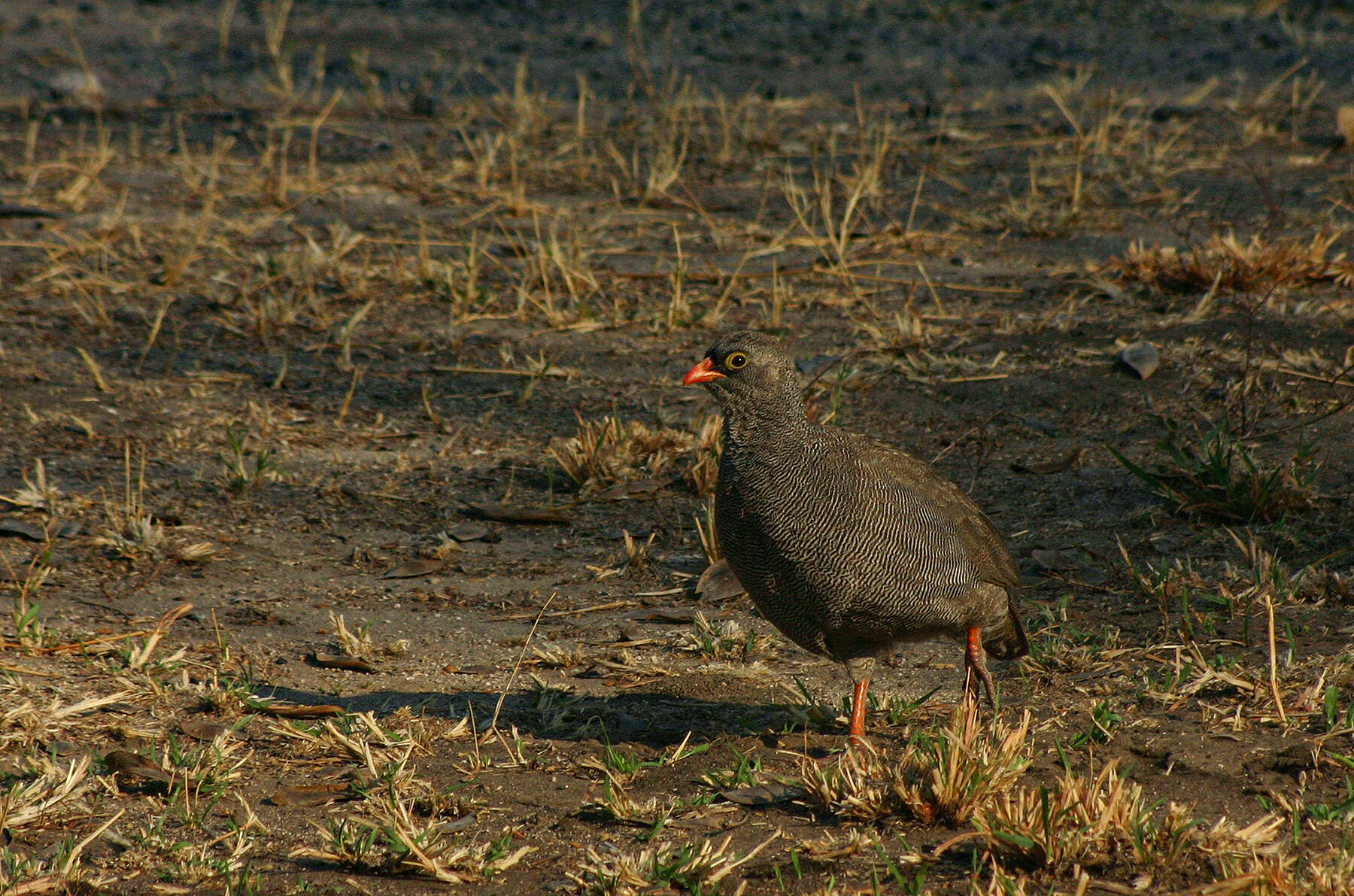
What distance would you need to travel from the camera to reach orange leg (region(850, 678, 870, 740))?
13.5 ft

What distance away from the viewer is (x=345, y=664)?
465 cm

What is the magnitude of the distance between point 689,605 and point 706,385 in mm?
1113

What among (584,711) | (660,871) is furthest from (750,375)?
(660,871)

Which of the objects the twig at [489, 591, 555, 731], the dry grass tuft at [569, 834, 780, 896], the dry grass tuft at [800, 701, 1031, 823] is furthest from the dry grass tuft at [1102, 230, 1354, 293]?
the dry grass tuft at [569, 834, 780, 896]

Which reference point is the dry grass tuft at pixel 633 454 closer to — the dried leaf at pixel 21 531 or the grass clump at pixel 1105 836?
the dried leaf at pixel 21 531

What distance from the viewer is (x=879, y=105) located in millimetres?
11562

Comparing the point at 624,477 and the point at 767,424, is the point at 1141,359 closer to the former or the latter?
the point at 624,477

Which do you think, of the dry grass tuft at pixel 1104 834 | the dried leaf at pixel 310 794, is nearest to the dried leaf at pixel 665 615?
the dried leaf at pixel 310 794

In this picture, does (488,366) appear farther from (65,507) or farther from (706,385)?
(706,385)

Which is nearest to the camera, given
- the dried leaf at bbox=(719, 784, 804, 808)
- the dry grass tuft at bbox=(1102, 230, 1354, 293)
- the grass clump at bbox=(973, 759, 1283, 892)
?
the grass clump at bbox=(973, 759, 1283, 892)

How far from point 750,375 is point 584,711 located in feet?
3.75

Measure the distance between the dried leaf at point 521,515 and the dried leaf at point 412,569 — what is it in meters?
0.37

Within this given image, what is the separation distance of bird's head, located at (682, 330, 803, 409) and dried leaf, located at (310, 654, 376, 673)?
1431 millimetres

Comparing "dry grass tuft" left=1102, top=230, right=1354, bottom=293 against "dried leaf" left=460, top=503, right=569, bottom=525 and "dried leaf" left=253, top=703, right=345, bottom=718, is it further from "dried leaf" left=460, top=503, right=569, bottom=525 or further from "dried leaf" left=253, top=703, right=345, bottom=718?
"dried leaf" left=253, top=703, right=345, bottom=718
